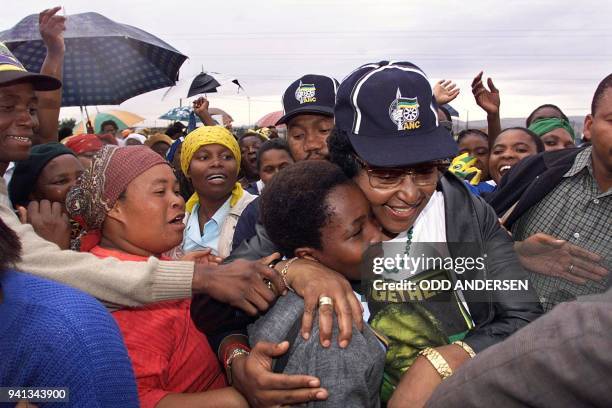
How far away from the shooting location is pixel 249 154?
21.5 feet

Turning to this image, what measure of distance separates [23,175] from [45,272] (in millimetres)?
1534

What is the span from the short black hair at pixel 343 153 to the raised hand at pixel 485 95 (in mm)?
2638

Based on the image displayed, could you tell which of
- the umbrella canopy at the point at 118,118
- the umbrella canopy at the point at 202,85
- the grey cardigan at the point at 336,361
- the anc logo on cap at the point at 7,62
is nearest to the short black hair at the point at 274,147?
the anc logo on cap at the point at 7,62

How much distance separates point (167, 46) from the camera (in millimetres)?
5742

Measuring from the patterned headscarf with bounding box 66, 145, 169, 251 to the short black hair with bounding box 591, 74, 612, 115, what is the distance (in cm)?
204

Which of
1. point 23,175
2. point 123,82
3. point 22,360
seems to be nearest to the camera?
point 22,360

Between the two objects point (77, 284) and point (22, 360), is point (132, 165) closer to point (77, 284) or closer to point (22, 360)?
point (77, 284)

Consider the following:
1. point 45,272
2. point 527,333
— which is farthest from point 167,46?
point 527,333

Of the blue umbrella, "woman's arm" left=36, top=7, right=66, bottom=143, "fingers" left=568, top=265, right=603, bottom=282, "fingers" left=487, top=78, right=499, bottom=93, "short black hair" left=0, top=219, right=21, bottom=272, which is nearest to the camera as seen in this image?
"short black hair" left=0, top=219, right=21, bottom=272

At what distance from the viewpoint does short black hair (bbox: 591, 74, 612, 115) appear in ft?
8.18

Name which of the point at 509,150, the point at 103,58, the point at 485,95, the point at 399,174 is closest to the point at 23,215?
the point at 399,174

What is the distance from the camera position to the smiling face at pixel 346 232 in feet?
6.12

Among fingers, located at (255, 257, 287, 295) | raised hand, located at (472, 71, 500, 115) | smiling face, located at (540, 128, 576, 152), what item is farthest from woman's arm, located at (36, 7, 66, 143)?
smiling face, located at (540, 128, 576, 152)

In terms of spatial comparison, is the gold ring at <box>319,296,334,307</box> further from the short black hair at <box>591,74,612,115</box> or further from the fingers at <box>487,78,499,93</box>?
the fingers at <box>487,78,499,93</box>
